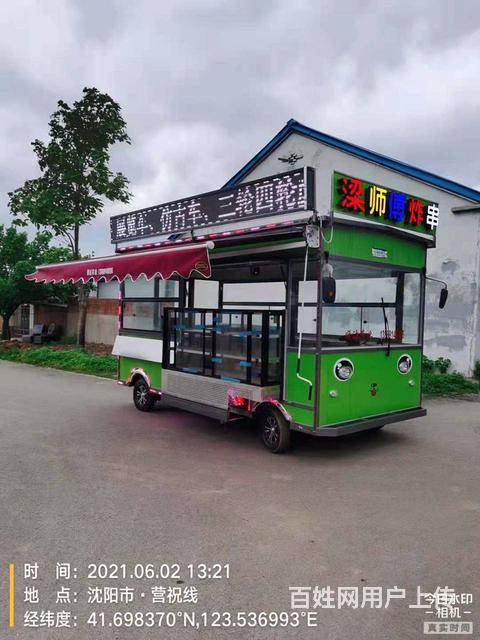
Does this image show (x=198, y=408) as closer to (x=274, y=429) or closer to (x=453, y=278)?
(x=274, y=429)

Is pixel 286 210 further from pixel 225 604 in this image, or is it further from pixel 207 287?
pixel 225 604

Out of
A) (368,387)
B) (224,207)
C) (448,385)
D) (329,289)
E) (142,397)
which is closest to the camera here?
(329,289)

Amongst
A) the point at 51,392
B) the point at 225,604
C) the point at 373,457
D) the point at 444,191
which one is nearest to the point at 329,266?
the point at 373,457

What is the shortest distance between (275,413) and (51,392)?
20.0 feet

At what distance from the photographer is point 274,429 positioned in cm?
600

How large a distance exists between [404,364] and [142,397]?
4.33m

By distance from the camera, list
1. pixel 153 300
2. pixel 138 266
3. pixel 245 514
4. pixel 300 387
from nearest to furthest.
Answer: pixel 245 514 → pixel 300 387 → pixel 138 266 → pixel 153 300

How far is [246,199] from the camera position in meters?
6.65

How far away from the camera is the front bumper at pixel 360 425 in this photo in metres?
5.51

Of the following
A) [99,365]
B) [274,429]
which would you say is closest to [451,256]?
[274,429]

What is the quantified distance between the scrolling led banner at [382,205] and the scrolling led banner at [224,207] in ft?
1.16

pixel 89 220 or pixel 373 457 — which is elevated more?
pixel 89 220

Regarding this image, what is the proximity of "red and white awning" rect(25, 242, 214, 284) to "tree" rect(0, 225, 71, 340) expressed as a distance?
10224mm

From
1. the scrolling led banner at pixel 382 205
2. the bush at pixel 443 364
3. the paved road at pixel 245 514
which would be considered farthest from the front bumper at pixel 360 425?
the bush at pixel 443 364
